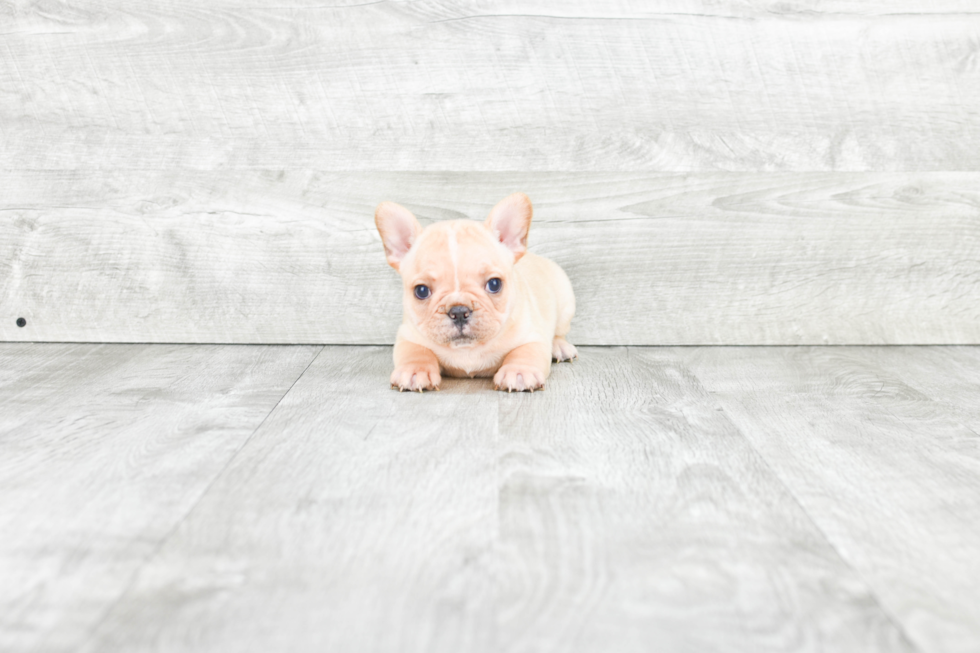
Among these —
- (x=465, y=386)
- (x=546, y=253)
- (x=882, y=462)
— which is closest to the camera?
(x=882, y=462)

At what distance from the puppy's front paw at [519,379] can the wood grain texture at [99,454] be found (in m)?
0.41

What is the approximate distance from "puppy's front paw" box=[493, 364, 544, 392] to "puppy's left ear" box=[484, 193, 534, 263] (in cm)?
23

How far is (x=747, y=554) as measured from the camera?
2.69 ft

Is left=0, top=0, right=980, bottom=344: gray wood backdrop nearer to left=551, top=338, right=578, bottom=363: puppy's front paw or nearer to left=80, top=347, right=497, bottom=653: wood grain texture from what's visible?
left=551, top=338, right=578, bottom=363: puppy's front paw

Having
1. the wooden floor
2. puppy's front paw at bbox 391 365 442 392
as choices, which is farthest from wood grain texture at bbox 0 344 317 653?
puppy's front paw at bbox 391 365 442 392

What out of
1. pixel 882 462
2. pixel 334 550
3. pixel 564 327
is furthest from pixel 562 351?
pixel 334 550

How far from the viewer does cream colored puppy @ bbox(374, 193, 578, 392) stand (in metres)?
1.43

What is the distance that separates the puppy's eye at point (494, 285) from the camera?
1.47m

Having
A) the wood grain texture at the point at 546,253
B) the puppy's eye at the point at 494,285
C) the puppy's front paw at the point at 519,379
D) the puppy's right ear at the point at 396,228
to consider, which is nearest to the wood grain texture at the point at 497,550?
the puppy's front paw at the point at 519,379

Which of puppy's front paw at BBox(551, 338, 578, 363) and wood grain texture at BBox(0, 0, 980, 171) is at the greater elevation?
wood grain texture at BBox(0, 0, 980, 171)

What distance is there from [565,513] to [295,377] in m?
0.83

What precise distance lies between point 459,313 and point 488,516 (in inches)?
21.9

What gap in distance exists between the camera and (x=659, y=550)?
0.83 metres

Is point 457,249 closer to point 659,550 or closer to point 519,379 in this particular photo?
point 519,379
